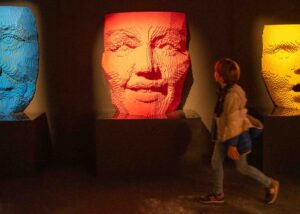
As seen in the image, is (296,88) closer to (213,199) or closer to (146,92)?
(146,92)

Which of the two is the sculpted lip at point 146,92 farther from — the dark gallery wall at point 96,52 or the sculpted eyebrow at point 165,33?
the dark gallery wall at point 96,52

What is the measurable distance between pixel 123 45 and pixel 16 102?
1195 mm

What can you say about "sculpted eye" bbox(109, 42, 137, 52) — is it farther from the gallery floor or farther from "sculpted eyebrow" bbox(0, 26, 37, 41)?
the gallery floor

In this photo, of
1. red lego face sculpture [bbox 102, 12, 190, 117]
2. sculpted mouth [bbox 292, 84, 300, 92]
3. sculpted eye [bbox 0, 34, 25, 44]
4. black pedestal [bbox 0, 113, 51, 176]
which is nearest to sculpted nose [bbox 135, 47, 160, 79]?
red lego face sculpture [bbox 102, 12, 190, 117]

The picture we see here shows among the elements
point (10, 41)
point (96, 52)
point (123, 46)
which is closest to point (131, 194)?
point (123, 46)

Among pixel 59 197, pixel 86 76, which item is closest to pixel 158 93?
pixel 86 76

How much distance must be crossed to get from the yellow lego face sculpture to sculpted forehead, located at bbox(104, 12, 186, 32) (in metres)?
0.96

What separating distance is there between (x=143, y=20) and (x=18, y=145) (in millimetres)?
1590

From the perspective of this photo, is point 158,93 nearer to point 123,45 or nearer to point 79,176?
point 123,45

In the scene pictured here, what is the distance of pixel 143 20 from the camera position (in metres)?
4.13

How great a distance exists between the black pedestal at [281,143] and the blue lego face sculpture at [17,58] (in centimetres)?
226

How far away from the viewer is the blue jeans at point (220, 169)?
3.28 meters

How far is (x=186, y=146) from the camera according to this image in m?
4.16

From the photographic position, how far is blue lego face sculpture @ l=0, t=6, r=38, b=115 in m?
4.30
